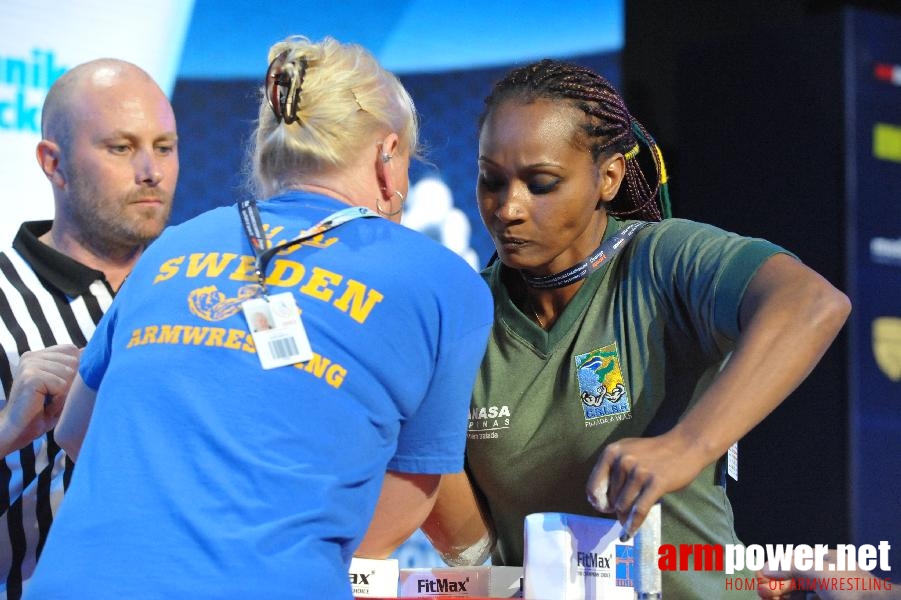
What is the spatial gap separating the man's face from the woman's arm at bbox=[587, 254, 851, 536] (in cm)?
136

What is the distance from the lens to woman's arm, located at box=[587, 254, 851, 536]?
1.34 meters

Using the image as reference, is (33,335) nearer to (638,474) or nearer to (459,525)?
(459,525)

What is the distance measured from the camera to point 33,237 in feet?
7.84

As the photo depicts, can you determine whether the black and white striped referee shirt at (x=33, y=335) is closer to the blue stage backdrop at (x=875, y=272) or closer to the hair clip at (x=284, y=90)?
the hair clip at (x=284, y=90)

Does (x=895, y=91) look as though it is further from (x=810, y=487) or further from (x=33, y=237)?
(x=33, y=237)

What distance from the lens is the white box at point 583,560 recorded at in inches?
55.4

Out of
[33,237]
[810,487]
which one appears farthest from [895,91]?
[33,237]

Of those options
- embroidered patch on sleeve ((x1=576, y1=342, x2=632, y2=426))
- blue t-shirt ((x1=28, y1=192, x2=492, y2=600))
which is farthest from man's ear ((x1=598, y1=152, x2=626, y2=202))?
blue t-shirt ((x1=28, y1=192, x2=492, y2=600))

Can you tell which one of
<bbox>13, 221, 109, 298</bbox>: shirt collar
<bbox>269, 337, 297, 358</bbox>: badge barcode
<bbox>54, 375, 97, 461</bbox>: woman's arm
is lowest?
<bbox>54, 375, 97, 461</bbox>: woman's arm

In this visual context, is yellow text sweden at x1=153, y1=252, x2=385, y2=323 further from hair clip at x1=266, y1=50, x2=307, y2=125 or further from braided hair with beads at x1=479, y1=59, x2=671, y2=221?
braided hair with beads at x1=479, y1=59, x2=671, y2=221

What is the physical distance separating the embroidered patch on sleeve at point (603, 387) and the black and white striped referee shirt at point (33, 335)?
3.45 ft

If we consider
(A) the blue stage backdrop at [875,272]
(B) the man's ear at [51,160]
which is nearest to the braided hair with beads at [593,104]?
(B) the man's ear at [51,160]

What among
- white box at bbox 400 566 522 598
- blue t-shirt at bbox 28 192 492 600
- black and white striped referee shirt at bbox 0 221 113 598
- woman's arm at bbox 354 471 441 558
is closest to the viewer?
blue t-shirt at bbox 28 192 492 600

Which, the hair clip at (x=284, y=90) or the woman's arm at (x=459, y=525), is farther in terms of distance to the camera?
the woman's arm at (x=459, y=525)
